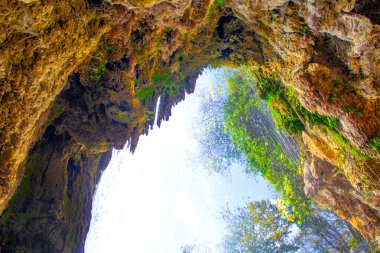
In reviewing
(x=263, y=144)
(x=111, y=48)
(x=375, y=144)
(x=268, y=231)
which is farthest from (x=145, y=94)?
(x=268, y=231)

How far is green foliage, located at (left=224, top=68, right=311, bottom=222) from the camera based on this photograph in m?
10.9

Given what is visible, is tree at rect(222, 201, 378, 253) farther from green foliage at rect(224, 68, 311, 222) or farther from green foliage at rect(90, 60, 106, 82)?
green foliage at rect(90, 60, 106, 82)

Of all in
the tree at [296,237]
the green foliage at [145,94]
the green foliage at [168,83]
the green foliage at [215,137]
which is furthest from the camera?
the green foliage at [215,137]

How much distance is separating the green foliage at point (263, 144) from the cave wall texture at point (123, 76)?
3759 mm

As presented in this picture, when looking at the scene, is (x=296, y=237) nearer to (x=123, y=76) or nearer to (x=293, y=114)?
(x=293, y=114)

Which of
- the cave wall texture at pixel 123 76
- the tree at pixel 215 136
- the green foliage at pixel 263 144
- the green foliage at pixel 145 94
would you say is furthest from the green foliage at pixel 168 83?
the tree at pixel 215 136

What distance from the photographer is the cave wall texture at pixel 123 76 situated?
2.73 meters

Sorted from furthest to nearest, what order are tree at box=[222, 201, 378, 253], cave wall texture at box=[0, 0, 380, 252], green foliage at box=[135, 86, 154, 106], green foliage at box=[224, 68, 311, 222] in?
tree at box=[222, 201, 378, 253] → green foliage at box=[224, 68, 311, 222] → green foliage at box=[135, 86, 154, 106] → cave wall texture at box=[0, 0, 380, 252]

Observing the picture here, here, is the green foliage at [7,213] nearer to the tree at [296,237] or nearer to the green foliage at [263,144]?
the green foliage at [263,144]

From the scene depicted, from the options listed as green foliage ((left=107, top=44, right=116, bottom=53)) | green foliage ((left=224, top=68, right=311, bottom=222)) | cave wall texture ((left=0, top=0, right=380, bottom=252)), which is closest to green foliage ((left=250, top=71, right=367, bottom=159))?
cave wall texture ((left=0, top=0, right=380, bottom=252))

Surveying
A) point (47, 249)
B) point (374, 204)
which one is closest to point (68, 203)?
point (47, 249)

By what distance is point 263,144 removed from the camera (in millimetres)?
12469

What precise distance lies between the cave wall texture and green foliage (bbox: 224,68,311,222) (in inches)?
148

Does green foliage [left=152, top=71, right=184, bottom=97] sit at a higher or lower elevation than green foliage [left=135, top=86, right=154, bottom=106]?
higher
